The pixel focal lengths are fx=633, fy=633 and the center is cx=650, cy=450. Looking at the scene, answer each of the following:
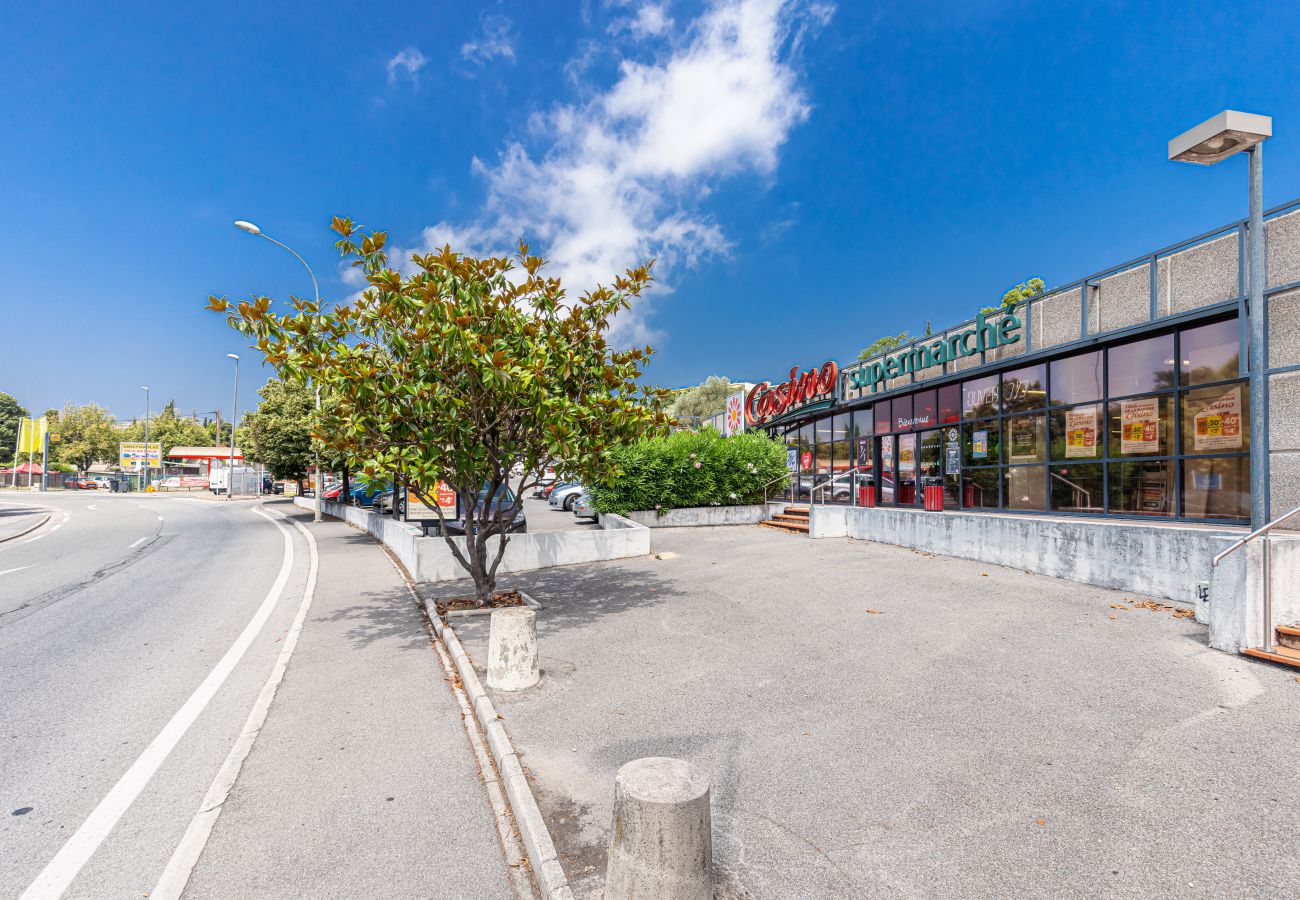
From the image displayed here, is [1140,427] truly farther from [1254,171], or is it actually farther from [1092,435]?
[1254,171]

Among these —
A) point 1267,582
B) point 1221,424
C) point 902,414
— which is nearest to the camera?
point 1267,582

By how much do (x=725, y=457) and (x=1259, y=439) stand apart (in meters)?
13.8

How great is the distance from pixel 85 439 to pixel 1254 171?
4149 inches

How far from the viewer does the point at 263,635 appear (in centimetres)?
794

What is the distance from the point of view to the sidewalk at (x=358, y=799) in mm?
3146

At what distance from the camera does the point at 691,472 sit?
20.1 meters

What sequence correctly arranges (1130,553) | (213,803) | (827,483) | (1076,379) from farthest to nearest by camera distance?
(827,483), (1076,379), (1130,553), (213,803)

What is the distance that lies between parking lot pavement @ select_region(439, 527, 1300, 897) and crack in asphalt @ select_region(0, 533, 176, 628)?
6.51 metres

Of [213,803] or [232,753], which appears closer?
[213,803]

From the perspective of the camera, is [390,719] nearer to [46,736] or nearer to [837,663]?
[46,736]

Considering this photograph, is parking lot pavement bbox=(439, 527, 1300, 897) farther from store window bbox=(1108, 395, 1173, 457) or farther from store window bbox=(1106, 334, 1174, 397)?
store window bbox=(1106, 334, 1174, 397)

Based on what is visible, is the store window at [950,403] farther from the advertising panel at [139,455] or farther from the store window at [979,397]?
the advertising panel at [139,455]

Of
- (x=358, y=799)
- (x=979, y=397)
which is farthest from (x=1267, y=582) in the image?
(x=979, y=397)

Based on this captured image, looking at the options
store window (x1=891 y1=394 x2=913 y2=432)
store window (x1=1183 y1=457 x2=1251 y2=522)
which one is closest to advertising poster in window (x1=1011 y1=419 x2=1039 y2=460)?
store window (x1=1183 y1=457 x2=1251 y2=522)
